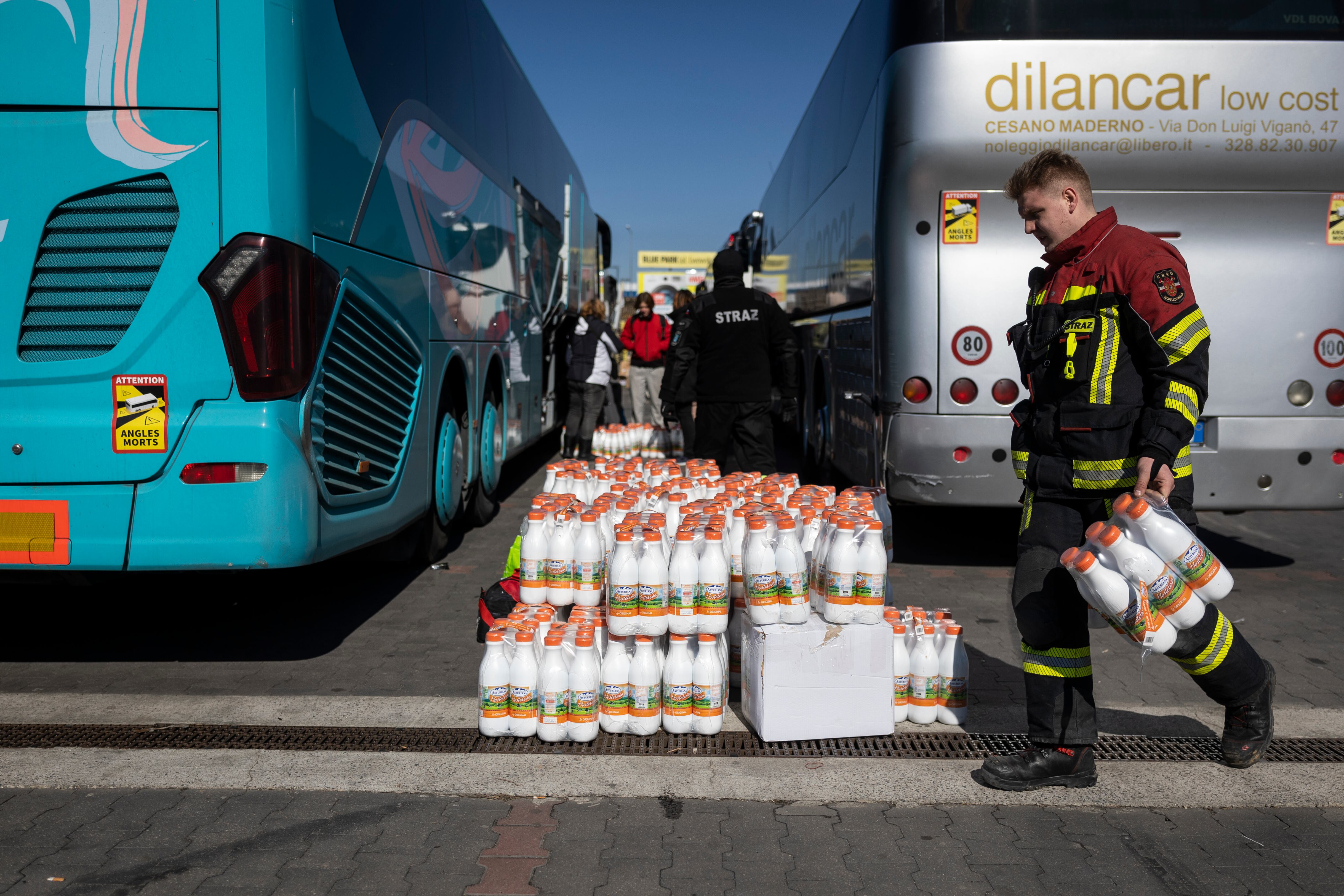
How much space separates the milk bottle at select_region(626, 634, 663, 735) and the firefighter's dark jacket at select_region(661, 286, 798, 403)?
3624mm

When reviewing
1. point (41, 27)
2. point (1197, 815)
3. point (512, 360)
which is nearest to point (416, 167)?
point (41, 27)

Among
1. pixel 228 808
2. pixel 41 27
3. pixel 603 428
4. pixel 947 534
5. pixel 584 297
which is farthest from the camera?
pixel 584 297

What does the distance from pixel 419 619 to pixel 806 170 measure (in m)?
8.14

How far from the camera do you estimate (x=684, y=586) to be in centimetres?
411

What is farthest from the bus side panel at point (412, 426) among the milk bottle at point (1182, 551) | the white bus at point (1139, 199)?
the milk bottle at point (1182, 551)

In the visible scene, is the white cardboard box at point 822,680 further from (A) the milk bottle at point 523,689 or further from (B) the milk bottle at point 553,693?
(A) the milk bottle at point 523,689

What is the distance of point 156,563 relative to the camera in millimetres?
4547

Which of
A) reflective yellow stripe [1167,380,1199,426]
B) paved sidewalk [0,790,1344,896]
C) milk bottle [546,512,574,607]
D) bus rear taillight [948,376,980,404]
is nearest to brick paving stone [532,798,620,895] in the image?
paved sidewalk [0,790,1344,896]

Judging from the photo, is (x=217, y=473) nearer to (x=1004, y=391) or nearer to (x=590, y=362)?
(x=1004, y=391)

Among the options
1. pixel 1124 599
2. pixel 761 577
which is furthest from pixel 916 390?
pixel 1124 599

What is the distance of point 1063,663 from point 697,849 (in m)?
1.44

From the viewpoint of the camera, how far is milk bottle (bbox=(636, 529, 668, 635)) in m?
4.11

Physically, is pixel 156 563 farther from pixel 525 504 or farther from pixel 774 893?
pixel 525 504

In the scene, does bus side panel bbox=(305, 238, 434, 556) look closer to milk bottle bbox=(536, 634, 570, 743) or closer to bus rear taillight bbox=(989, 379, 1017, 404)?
milk bottle bbox=(536, 634, 570, 743)
